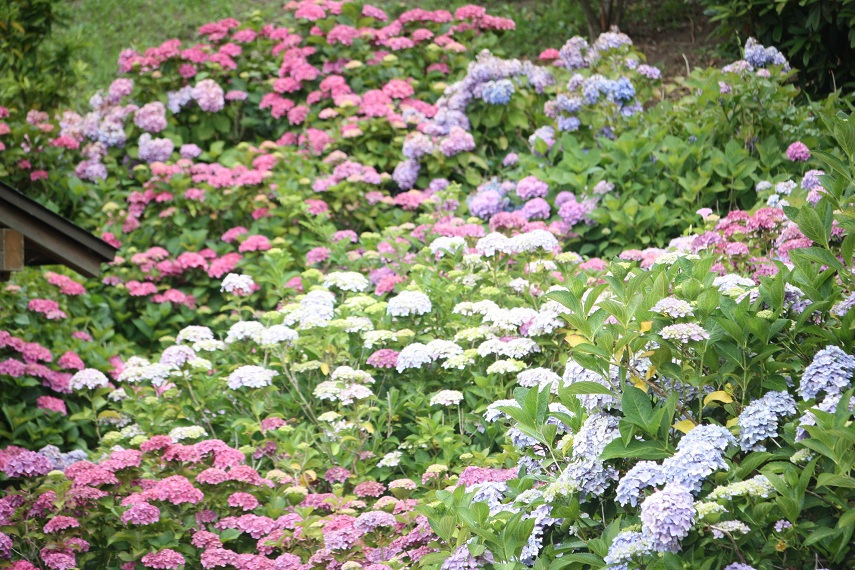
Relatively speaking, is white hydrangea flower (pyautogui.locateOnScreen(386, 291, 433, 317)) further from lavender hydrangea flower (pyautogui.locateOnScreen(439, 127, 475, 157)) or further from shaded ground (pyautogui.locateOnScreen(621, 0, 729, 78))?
shaded ground (pyautogui.locateOnScreen(621, 0, 729, 78))

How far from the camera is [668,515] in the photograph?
7.64 feet

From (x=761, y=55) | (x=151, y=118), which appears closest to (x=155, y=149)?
(x=151, y=118)

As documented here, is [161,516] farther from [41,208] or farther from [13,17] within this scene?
[13,17]

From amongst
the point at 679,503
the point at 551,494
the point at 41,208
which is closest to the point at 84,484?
the point at 41,208

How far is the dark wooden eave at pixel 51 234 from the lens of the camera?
4688 mm

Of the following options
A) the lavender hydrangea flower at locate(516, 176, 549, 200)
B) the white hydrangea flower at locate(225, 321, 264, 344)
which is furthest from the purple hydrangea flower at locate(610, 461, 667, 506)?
the lavender hydrangea flower at locate(516, 176, 549, 200)

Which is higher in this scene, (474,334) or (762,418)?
(474,334)

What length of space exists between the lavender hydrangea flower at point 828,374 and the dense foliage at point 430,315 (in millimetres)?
11

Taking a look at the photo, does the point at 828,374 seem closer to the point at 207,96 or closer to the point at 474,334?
the point at 474,334

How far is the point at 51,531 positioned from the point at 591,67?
5.02 meters

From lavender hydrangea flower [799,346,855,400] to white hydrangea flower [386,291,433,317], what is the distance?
2.18m

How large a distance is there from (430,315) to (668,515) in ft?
8.55

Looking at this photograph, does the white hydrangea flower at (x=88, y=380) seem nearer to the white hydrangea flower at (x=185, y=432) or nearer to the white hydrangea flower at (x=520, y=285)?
the white hydrangea flower at (x=185, y=432)

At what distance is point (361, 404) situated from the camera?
14.0 ft
